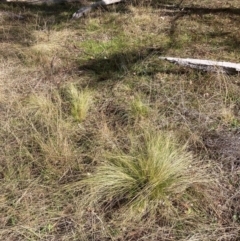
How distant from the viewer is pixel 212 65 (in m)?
4.03

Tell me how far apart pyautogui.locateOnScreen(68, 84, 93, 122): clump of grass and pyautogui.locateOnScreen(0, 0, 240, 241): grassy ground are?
0.01 m

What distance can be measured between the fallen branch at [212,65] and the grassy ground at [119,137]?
91mm

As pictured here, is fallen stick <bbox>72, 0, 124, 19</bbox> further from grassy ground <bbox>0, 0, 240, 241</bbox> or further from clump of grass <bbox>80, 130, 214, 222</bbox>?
clump of grass <bbox>80, 130, 214, 222</bbox>

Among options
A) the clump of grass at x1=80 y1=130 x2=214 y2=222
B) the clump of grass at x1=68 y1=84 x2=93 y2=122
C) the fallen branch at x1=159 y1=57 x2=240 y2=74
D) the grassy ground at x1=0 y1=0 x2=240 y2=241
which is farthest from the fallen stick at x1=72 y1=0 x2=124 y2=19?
the clump of grass at x1=80 y1=130 x2=214 y2=222

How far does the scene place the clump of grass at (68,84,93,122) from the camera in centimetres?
343

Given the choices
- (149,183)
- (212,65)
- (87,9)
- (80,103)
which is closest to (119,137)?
(80,103)

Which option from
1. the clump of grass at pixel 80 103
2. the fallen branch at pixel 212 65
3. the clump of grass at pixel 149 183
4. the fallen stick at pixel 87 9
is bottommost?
the clump of grass at pixel 149 183

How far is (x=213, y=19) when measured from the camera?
5.82m

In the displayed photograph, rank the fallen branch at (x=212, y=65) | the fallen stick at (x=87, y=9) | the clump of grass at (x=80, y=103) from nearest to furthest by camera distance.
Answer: the clump of grass at (x=80, y=103) < the fallen branch at (x=212, y=65) < the fallen stick at (x=87, y=9)

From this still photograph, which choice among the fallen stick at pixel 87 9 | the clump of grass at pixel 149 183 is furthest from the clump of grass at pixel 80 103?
the fallen stick at pixel 87 9

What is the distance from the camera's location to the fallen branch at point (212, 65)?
3951 millimetres

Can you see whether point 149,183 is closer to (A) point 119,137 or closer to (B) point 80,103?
(A) point 119,137

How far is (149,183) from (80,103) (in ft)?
4.63

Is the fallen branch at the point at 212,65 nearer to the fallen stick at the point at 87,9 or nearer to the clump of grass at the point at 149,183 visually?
the clump of grass at the point at 149,183
